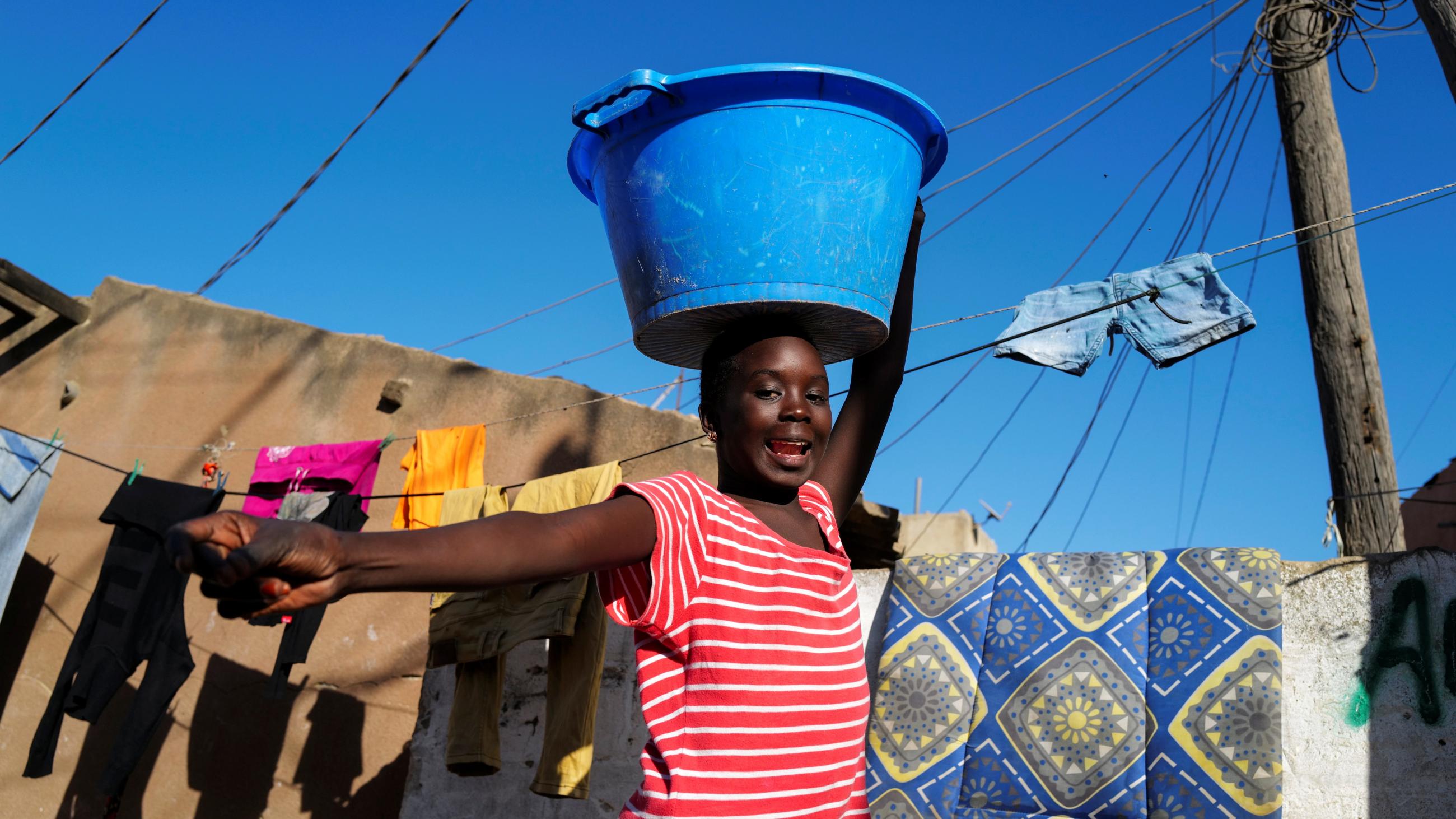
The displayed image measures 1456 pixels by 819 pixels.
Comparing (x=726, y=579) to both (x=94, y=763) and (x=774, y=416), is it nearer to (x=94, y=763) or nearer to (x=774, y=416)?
(x=774, y=416)

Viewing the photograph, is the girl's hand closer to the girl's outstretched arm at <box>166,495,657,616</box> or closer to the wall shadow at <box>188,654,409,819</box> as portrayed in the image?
the girl's outstretched arm at <box>166,495,657,616</box>

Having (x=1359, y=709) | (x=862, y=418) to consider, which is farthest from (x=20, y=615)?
(x=1359, y=709)

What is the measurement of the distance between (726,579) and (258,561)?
777 mm

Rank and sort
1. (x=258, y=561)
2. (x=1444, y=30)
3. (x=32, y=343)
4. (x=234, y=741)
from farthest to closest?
(x=32, y=343)
(x=234, y=741)
(x=1444, y=30)
(x=258, y=561)

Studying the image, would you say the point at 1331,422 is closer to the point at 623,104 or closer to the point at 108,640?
the point at 623,104

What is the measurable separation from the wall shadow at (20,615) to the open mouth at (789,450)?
767 cm

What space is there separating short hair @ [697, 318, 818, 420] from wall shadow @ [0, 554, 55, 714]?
7504 millimetres

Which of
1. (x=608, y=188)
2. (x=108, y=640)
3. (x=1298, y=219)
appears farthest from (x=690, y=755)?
(x=108, y=640)

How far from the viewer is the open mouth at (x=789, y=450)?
1846 millimetres

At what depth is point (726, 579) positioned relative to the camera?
5.46 feet

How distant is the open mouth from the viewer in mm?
1846

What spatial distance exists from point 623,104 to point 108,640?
5.37 metres

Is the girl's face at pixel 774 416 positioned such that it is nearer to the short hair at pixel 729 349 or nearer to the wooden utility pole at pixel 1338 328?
the short hair at pixel 729 349

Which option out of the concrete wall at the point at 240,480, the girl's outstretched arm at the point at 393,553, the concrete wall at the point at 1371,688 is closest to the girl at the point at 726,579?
the girl's outstretched arm at the point at 393,553
